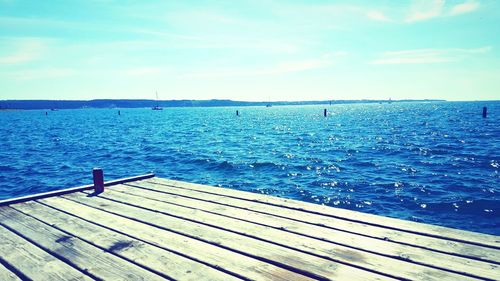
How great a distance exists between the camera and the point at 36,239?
4.23 metres

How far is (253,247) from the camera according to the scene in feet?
12.7

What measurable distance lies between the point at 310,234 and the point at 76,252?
9.77ft

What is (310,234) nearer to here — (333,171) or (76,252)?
(76,252)

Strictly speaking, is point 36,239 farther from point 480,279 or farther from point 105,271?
point 480,279

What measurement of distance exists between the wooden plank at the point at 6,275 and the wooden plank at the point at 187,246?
134cm

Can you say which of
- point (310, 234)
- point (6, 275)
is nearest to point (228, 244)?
point (310, 234)

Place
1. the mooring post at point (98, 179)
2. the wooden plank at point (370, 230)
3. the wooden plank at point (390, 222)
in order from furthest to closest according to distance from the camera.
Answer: the mooring post at point (98, 179) < the wooden plank at point (390, 222) < the wooden plank at point (370, 230)

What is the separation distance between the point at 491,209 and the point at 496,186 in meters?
3.14

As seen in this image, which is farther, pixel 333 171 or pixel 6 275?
pixel 333 171

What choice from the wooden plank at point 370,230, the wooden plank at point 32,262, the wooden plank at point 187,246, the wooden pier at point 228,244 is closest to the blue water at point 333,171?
the wooden plank at point 370,230

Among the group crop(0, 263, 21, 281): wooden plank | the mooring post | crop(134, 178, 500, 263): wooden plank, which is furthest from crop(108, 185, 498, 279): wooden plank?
crop(0, 263, 21, 281): wooden plank

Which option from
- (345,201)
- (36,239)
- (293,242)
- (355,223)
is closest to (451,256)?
(355,223)

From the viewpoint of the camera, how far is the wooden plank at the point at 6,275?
3238 millimetres

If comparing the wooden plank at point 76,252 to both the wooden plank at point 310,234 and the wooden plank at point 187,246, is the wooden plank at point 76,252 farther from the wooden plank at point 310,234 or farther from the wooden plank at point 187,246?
the wooden plank at point 310,234
